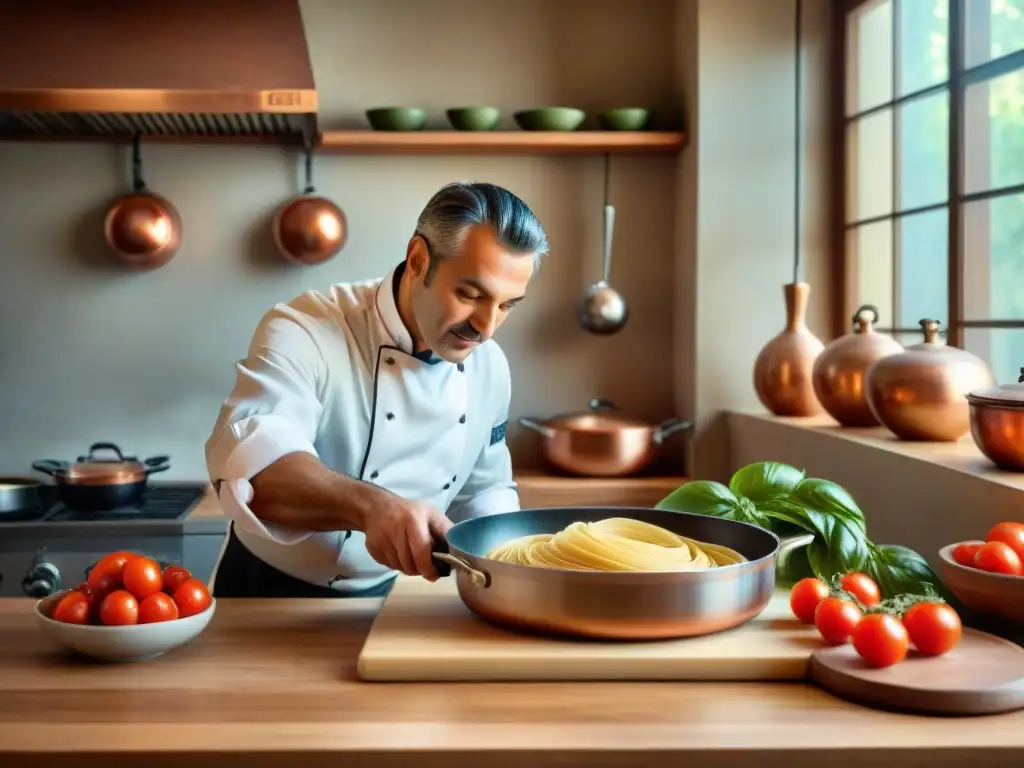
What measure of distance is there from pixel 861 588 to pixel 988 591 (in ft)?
0.41

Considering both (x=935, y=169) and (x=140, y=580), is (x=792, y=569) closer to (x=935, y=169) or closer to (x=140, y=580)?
(x=140, y=580)

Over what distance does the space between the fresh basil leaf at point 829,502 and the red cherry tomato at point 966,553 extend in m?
0.13

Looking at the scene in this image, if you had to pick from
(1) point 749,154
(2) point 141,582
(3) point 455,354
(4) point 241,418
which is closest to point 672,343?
(1) point 749,154

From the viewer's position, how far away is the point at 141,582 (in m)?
1.08

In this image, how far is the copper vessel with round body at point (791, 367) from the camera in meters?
2.46

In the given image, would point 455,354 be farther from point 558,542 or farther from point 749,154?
point 749,154

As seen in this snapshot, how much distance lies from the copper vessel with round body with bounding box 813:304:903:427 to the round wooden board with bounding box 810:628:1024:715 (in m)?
1.12

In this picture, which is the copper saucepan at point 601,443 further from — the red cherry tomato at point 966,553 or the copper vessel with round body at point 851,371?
the red cherry tomato at point 966,553

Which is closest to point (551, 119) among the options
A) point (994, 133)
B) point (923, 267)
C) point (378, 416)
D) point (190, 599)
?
point (923, 267)

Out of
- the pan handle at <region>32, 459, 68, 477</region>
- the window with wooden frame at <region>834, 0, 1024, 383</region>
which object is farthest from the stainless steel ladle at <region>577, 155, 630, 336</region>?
the pan handle at <region>32, 459, 68, 477</region>

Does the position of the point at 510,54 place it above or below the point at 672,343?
above

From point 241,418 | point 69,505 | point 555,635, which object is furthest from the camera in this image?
point 69,505

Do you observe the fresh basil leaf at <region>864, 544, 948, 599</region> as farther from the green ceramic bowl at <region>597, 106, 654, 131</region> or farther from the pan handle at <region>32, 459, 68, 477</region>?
the pan handle at <region>32, 459, 68, 477</region>

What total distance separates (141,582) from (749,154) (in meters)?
2.19
